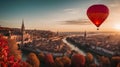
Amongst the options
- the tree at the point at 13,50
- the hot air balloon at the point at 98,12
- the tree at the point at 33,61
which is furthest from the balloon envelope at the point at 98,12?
the tree at the point at 33,61

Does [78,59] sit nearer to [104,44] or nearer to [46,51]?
[46,51]

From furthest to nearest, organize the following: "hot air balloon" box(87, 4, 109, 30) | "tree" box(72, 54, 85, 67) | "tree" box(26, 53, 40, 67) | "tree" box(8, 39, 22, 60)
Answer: "tree" box(72, 54, 85, 67) → "tree" box(26, 53, 40, 67) → "tree" box(8, 39, 22, 60) → "hot air balloon" box(87, 4, 109, 30)

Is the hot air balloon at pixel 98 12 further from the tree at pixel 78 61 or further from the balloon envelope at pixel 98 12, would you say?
the tree at pixel 78 61

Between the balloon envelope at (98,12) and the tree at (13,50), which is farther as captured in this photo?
the tree at (13,50)

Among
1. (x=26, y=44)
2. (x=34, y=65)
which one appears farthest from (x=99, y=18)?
(x=26, y=44)

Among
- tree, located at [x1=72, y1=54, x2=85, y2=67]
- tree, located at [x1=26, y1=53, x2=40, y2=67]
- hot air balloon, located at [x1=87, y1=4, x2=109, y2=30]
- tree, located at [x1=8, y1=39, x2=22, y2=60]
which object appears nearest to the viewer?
hot air balloon, located at [x1=87, y1=4, x2=109, y2=30]

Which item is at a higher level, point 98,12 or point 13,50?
point 98,12

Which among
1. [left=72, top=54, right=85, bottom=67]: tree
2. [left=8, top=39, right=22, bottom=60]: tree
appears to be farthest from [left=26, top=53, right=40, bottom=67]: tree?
[left=72, top=54, right=85, bottom=67]: tree

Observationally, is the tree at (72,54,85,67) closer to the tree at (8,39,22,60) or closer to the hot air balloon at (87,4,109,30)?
the tree at (8,39,22,60)

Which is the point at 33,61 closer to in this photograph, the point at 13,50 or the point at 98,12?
the point at 13,50

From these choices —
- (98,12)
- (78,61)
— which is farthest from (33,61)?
(98,12)

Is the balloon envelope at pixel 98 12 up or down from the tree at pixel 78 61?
up
